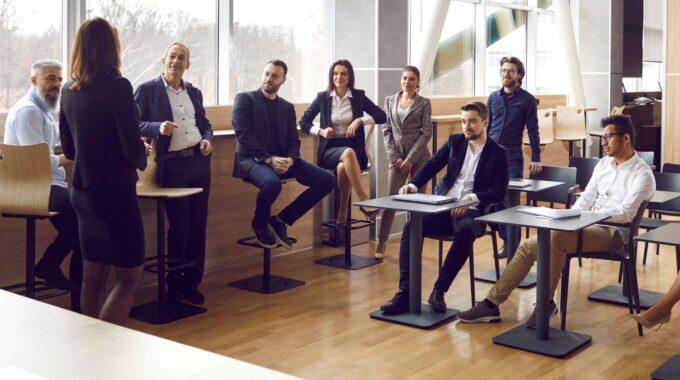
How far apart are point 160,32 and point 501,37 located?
6.08 m

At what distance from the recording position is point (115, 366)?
1834mm

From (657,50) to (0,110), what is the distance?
464 inches

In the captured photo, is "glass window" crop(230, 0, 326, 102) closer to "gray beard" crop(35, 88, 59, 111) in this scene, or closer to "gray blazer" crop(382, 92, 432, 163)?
"gray blazer" crop(382, 92, 432, 163)

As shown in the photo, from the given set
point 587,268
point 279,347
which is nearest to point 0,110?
point 279,347

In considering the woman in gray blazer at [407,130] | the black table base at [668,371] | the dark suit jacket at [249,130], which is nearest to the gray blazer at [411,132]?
the woman in gray blazer at [407,130]

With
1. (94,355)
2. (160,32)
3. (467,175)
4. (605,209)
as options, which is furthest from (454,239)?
(94,355)

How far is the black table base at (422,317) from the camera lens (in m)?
5.18

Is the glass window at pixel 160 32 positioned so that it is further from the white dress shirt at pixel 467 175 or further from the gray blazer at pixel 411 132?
the white dress shirt at pixel 467 175

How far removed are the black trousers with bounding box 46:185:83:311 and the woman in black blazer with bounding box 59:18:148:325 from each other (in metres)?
1.07

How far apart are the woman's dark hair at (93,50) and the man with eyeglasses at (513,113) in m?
3.96

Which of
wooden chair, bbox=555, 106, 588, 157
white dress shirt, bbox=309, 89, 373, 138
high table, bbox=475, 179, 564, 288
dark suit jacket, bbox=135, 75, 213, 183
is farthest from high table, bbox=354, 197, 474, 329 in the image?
wooden chair, bbox=555, 106, 588, 157

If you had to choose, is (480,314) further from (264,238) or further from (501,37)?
(501,37)

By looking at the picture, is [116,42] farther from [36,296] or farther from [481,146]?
[481,146]

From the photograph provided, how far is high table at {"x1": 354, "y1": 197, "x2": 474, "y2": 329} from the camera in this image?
510cm
